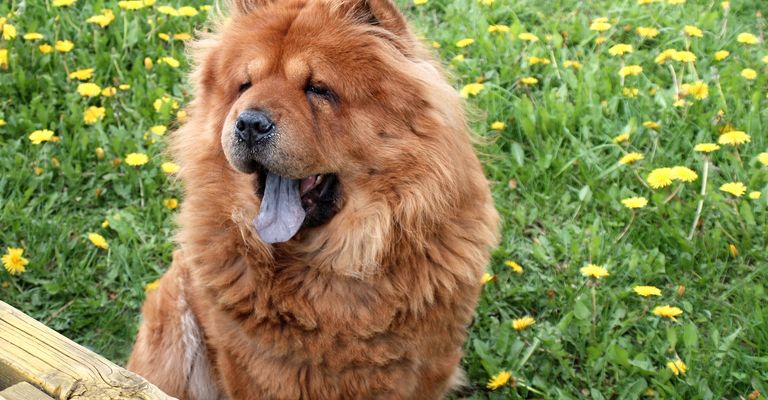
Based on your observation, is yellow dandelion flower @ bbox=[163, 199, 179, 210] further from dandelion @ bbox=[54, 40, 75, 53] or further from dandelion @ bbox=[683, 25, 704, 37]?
dandelion @ bbox=[683, 25, 704, 37]

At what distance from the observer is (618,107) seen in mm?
5449

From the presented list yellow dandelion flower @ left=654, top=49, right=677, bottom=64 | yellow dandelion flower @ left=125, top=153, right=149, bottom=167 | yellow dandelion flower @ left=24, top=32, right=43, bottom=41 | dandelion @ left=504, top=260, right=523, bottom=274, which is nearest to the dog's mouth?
dandelion @ left=504, top=260, right=523, bottom=274

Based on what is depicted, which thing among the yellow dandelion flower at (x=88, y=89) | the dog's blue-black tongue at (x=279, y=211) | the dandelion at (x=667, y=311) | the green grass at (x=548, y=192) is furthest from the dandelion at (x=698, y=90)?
the yellow dandelion flower at (x=88, y=89)

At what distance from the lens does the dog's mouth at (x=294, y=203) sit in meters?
3.36

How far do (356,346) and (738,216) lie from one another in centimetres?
220

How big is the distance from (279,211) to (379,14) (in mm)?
809

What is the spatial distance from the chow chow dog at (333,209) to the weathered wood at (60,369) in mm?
997

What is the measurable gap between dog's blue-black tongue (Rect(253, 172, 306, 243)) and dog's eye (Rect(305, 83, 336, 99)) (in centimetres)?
35

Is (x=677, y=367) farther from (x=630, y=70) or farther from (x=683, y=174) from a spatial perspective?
(x=630, y=70)

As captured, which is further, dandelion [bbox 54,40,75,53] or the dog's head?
dandelion [bbox 54,40,75,53]

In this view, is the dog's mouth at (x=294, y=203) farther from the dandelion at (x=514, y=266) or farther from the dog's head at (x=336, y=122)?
the dandelion at (x=514, y=266)

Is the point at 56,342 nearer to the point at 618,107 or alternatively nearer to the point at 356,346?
the point at 356,346

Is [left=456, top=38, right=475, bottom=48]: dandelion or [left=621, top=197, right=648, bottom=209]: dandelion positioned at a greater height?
[left=456, top=38, right=475, bottom=48]: dandelion

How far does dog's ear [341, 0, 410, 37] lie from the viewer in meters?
3.37
